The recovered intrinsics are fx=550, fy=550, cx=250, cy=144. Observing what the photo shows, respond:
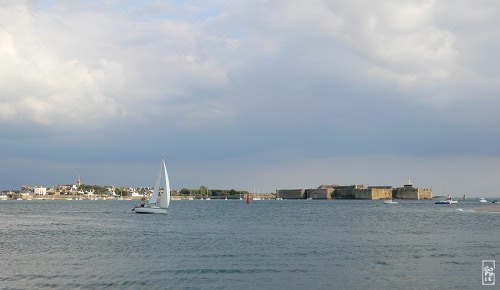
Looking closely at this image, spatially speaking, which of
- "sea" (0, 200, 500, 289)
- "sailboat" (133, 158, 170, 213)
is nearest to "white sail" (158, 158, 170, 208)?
"sailboat" (133, 158, 170, 213)

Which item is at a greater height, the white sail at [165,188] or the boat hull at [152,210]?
the white sail at [165,188]

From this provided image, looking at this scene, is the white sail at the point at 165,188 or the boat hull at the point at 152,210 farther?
the boat hull at the point at 152,210

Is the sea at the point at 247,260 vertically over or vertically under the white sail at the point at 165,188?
under

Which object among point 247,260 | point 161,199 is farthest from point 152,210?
point 247,260

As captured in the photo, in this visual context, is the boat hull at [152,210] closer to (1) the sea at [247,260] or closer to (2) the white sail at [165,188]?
(2) the white sail at [165,188]

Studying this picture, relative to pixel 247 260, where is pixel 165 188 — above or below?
above

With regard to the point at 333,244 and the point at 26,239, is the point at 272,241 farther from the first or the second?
the point at 26,239

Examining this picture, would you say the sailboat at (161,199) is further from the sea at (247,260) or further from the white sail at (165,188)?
the sea at (247,260)

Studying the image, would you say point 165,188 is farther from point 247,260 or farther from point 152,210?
point 247,260

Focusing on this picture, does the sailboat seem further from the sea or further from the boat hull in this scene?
the sea

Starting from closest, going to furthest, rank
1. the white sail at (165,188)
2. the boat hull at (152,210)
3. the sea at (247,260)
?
1. the sea at (247,260)
2. the white sail at (165,188)
3. the boat hull at (152,210)

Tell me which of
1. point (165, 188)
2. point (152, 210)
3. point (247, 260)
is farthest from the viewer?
point (152, 210)

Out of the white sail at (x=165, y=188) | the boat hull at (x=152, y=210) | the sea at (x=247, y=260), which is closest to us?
the sea at (x=247, y=260)

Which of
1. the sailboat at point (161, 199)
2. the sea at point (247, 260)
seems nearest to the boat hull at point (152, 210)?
the sailboat at point (161, 199)
